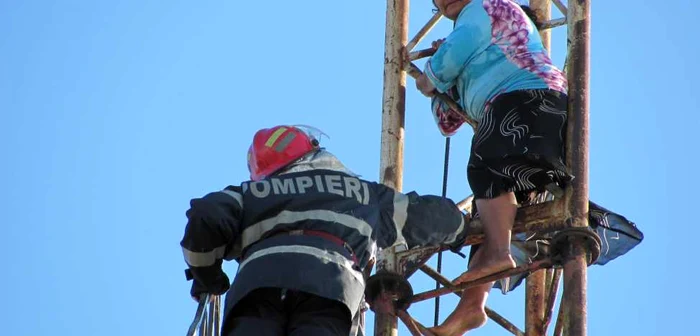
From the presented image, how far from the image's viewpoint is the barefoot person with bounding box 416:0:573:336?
937cm

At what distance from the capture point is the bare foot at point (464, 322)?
379 inches

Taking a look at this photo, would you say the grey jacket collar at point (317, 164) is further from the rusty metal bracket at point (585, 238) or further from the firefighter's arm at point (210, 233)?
the rusty metal bracket at point (585, 238)

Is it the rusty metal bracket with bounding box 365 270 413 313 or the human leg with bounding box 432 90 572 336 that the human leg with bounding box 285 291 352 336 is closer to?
the human leg with bounding box 432 90 572 336

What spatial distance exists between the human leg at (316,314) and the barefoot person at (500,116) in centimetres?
125

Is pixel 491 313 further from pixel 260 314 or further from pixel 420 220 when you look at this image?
pixel 260 314

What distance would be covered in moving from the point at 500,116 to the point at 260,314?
6.16 feet

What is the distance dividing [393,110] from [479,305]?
144cm

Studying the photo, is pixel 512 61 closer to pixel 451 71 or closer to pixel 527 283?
pixel 451 71

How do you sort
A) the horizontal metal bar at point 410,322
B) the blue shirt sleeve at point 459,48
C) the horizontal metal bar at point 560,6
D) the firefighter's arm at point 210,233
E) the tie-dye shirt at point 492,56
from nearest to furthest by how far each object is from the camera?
the firefighter's arm at point 210,233 → the tie-dye shirt at point 492,56 → the blue shirt sleeve at point 459,48 → the horizontal metal bar at point 410,322 → the horizontal metal bar at point 560,6

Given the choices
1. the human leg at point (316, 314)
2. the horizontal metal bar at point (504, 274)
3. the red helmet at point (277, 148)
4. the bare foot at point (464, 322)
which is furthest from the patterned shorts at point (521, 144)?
the human leg at point (316, 314)

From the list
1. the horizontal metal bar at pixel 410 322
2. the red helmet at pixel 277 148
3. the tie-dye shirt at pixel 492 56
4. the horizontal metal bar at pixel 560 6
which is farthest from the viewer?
the horizontal metal bar at pixel 560 6

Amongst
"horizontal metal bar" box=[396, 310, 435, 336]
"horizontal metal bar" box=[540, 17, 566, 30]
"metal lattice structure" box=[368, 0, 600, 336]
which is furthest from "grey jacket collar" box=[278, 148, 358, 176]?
"horizontal metal bar" box=[540, 17, 566, 30]

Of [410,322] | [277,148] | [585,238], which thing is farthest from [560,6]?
[277,148]

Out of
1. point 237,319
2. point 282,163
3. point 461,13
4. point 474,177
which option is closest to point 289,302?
point 237,319
